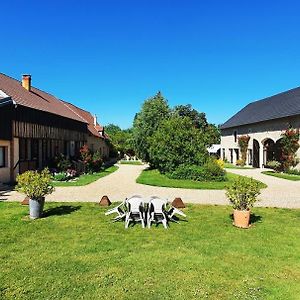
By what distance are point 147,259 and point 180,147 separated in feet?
55.6

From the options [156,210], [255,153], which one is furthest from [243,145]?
[156,210]

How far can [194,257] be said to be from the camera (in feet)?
22.7

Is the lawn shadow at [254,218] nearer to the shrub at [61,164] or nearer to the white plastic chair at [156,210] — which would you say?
the white plastic chair at [156,210]

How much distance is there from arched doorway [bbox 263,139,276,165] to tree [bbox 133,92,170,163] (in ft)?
39.2

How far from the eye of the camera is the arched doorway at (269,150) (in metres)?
36.3

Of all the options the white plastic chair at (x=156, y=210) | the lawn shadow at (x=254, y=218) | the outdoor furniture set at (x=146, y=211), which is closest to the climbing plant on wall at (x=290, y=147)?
the lawn shadow at (x=254, y=218)

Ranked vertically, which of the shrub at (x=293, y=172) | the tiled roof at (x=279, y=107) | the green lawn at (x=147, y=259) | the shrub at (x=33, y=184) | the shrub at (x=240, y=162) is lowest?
the green lawn at (x=147, y=259)

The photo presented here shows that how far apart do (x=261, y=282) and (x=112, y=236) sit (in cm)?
397

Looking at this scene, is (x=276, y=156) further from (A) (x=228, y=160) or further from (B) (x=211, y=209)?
(B) (x=211, y=209)

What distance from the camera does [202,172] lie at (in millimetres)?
21328

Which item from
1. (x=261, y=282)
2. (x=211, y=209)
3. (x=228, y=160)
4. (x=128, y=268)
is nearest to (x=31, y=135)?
(x=211, y=209)

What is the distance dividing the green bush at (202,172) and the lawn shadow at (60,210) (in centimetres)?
1062

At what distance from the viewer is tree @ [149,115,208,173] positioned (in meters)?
23.3

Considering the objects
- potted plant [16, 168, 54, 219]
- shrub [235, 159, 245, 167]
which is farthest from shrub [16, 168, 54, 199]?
shrub [235, 159, 245, 167]
